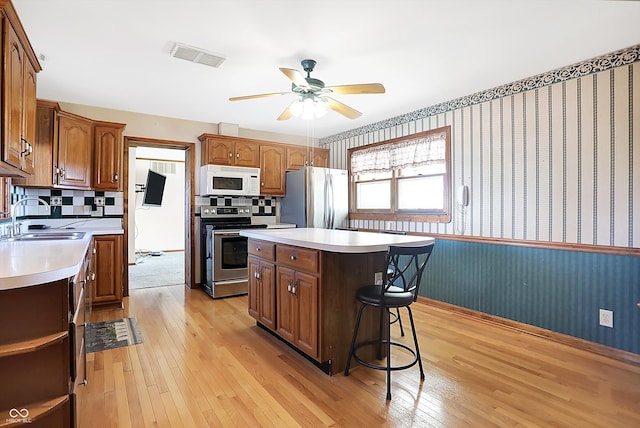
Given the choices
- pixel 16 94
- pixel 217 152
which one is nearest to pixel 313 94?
pixel 16 94

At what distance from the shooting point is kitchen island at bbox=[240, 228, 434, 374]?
2.25 m

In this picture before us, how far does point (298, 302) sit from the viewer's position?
97.0 inches

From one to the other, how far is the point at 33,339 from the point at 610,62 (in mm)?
4010

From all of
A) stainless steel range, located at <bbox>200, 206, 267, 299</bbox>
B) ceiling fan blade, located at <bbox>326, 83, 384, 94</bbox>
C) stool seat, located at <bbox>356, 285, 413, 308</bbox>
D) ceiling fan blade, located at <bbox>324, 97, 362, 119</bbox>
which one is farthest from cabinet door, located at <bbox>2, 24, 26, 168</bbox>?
stainless steel range, located at <bbox>200, 206, 267, 299</bbox>

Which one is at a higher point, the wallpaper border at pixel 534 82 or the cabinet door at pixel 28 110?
the wallpaper border at pixel 534 82

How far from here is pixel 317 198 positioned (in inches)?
191

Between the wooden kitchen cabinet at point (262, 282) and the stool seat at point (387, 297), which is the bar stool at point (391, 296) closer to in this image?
the stool seat at point (387, 297)

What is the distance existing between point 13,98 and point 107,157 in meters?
2.23

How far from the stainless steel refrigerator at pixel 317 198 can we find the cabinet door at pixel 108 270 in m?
2.27

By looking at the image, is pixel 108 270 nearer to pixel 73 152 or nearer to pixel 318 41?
pixel 73 152

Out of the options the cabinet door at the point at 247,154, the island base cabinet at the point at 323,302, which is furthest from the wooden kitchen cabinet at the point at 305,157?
the island base cabinet at the point at 323,302

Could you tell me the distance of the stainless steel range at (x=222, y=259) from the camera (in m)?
4.22

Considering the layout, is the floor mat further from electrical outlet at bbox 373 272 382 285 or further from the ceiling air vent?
the ceiling air vent

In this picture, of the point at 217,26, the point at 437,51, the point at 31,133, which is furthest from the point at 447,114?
the point at 31,133
